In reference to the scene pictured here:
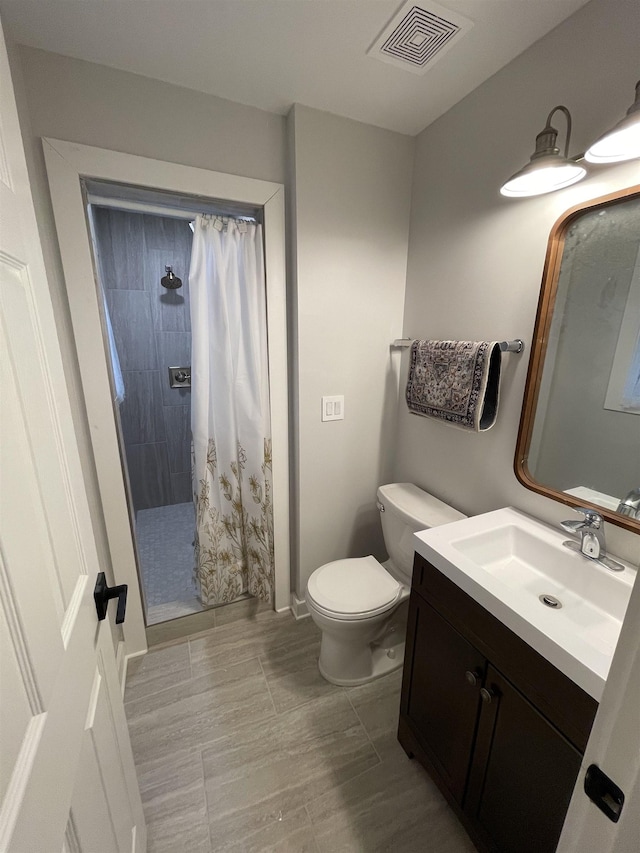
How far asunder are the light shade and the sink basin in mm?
1076

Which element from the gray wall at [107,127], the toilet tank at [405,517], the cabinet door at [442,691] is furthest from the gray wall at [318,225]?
the cabinet door at [442,691]

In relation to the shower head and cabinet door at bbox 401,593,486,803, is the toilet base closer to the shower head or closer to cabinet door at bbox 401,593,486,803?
cabinet door at bbox 401,593,486,803

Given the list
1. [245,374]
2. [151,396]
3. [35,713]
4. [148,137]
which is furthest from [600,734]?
[151,396]

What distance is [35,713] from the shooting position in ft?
1.62

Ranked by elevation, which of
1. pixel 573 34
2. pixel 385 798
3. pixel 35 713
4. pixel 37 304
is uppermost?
pixel 573 34

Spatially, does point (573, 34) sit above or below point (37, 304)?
above

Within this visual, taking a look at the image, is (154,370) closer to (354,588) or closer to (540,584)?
(354,588)

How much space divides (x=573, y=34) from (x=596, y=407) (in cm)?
108

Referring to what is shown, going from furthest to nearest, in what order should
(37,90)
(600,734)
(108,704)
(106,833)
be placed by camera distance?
(37,90) → (108,704) → (106,833) → (600,734)

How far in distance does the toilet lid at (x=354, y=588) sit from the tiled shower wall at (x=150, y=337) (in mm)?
1770

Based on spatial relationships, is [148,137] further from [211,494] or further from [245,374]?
[211,494]

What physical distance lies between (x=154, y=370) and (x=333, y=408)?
67.5 inches

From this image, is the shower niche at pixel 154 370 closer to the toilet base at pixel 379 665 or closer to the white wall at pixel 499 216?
the toilet base at pixel 379 665

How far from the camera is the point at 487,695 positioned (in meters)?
0.92
